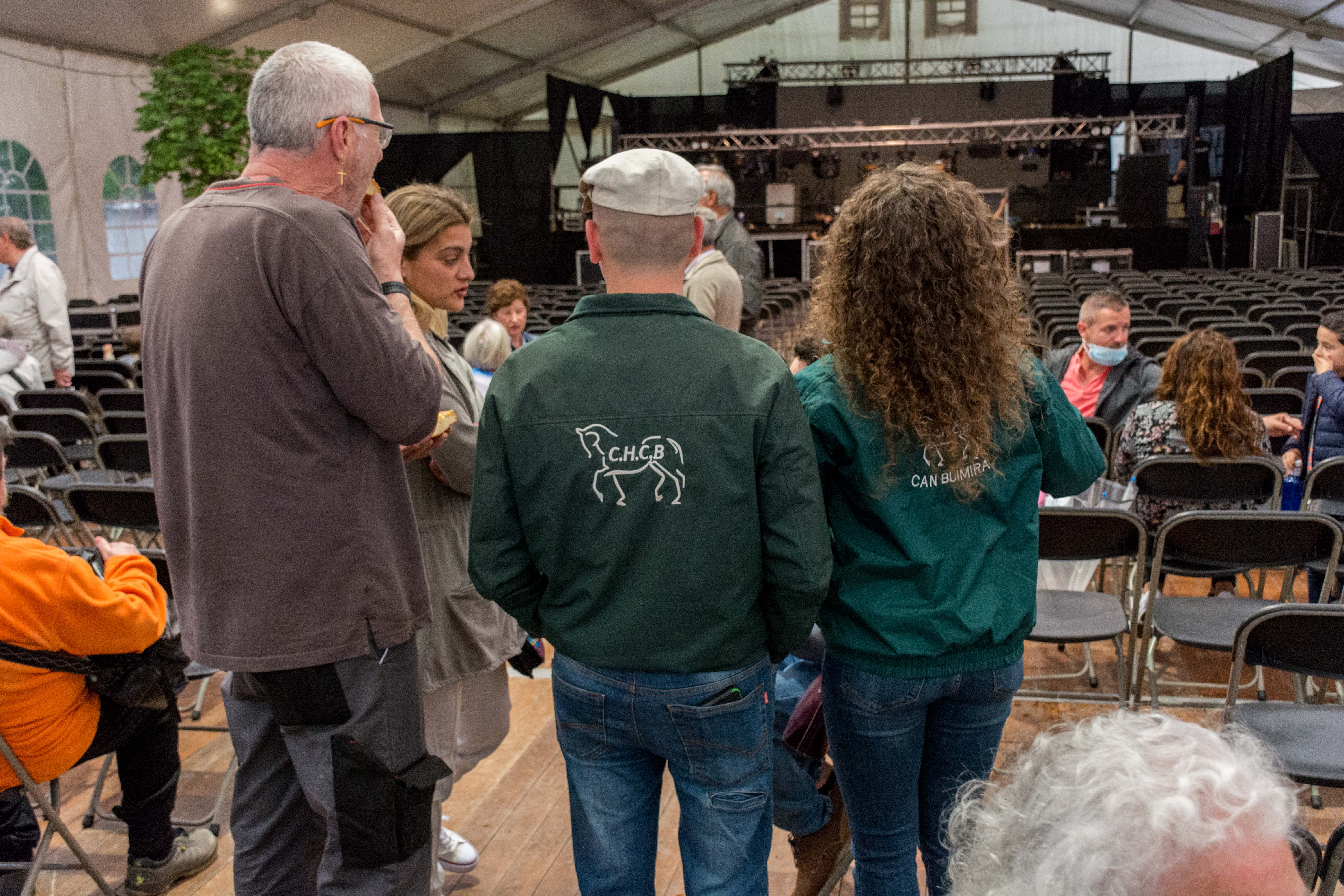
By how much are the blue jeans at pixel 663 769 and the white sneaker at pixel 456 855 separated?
0.93 m

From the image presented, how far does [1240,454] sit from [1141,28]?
72.3 feet

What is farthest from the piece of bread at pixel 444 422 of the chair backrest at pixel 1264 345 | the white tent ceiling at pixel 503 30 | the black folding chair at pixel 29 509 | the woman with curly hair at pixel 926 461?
the white tent ceiling at pixel 503 30

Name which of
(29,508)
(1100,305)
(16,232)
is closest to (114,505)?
(29,508)

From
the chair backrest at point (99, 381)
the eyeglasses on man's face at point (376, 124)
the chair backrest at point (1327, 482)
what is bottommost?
the chair backrest at point (1327, 482)

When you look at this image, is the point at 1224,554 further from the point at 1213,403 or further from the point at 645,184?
the point at 645,184

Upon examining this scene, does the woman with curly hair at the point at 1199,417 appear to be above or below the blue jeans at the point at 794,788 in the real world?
above

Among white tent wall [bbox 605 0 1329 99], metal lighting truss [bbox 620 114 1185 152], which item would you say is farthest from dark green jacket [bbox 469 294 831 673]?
white tent wall [bbox 605 0 1329 99]

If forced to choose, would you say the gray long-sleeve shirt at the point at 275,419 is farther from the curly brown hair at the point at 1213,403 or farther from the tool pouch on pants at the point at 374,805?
the curly brown hair at the point at 1213,403

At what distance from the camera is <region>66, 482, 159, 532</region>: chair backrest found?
10.5 feet

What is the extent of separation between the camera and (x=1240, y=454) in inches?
136

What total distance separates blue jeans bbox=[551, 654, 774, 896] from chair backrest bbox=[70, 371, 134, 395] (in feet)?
19.9

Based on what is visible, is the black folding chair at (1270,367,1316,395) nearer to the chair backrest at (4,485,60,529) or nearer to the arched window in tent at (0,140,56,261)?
the chair backrest at (4,485,60,529)

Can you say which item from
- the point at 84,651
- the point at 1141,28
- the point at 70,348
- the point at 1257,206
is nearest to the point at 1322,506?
the point at 84,651

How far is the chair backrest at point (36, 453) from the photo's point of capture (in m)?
4.46
